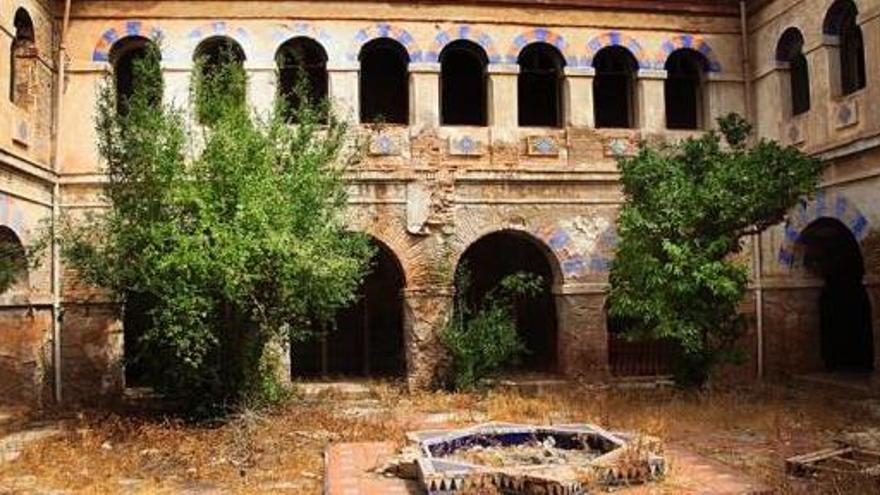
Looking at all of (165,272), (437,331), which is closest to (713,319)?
(437,331)

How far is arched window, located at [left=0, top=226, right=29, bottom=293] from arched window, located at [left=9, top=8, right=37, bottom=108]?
2.15m

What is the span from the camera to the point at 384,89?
1745cm

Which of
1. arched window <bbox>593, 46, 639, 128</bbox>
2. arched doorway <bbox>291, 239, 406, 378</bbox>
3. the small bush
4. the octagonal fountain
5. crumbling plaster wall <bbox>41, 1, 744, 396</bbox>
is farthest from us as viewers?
arched doorway <bbox>291, 239, 406, 378</bbox>

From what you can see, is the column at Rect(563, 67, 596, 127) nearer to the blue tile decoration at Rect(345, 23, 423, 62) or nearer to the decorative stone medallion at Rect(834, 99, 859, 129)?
the blue tile decoration at Rect(345, 23, 423, 62)

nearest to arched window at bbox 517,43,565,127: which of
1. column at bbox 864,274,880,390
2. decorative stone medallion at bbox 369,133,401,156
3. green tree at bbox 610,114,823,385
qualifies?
decorative stone medallion at bbox 369,133,401,156

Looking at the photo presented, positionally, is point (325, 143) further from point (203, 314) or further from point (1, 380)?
point (1, 380)

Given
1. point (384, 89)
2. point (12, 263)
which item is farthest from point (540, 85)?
point (12, 263)

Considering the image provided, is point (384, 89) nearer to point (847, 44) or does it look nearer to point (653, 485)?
point (847, 44)

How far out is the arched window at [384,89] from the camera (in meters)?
17.1

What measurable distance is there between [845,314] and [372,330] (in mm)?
9249

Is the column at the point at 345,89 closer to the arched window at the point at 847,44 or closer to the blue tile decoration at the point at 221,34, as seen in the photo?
the blue tile decoration at the point at 221,34

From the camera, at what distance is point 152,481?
29.1 feet

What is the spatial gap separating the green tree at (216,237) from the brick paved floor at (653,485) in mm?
2648

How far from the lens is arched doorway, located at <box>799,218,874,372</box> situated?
16.0 m
